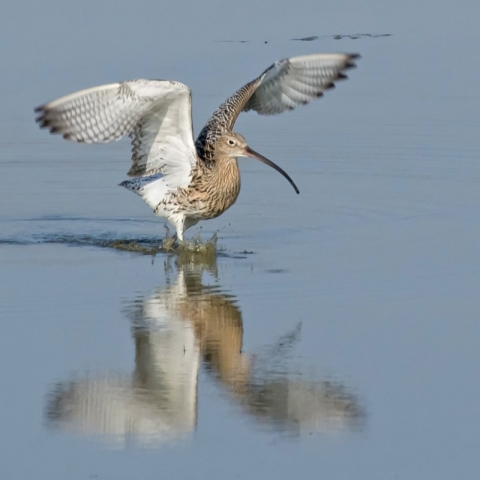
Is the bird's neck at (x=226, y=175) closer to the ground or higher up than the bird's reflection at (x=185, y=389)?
higher up

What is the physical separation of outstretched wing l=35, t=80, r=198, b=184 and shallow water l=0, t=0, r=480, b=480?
30.1 inches

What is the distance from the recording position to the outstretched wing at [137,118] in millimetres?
A: 9859

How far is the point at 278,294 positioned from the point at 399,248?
5.31 feet

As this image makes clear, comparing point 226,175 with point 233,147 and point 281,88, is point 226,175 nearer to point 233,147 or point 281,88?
point 233,147

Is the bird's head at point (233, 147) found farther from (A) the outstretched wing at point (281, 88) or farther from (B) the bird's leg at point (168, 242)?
(B) the bird's leg at point (168, 242)

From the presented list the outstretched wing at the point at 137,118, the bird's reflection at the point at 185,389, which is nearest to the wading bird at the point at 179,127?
the outstretched wing at the point at 137,118

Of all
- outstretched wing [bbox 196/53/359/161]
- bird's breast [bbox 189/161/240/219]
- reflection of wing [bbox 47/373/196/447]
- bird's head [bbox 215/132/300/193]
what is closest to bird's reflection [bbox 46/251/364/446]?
reflection of wing [bbox 47/373/196/447]

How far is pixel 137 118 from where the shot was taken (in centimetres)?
1034

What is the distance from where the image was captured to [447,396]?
266 inches

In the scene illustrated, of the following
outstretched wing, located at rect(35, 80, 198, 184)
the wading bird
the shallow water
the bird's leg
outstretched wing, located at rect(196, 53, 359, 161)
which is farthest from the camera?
Result: outstretched wing, located at rect(196, 53, 359, 161)

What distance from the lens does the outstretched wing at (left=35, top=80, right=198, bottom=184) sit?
986 cm

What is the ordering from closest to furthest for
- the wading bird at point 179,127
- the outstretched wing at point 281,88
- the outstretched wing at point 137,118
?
the outstretched wing at point 137,118 → the wading bird at point 179,127 → the outstretched wing at point 281,88

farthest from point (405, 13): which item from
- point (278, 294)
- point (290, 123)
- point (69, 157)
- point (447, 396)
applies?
point (447, 396)

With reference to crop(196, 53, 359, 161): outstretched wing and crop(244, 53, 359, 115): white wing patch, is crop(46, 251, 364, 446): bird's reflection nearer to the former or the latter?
crop(196, 53, 359, 161): outstretched wing
